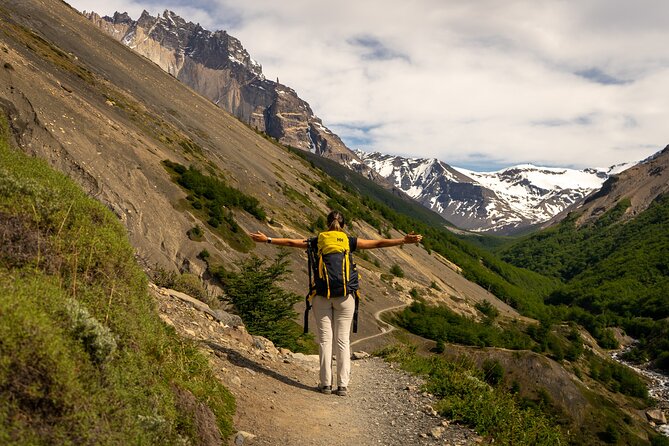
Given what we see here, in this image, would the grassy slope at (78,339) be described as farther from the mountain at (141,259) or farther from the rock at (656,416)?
the rock at (656,416)

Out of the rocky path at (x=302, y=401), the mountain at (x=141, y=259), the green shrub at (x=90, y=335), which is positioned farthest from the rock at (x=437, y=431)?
the green shrub at (x=90, y=335)

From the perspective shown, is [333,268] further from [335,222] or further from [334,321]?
[334,321]

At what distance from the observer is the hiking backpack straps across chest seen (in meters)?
9.43

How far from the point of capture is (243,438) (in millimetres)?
6941

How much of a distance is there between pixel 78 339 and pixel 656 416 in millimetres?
77382

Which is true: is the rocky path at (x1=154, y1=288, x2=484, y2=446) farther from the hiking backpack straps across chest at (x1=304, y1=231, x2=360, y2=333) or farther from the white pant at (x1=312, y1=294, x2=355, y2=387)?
the hiking backpack straps across chest at (x1=304, y1=231, x2=360, y2=333)

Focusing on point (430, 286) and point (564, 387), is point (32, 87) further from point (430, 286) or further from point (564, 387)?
point (430, 286)

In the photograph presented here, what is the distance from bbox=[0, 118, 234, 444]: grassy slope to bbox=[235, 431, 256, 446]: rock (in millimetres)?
190

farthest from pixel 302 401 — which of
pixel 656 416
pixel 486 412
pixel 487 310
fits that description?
pixel 487 310

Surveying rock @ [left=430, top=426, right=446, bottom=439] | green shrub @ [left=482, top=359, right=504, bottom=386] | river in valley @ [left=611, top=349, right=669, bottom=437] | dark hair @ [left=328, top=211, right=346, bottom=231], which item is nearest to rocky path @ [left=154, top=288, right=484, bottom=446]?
rock @ [left=430, top=426, right=446, bottom=439]

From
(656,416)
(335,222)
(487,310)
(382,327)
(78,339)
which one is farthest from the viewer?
(487,310)

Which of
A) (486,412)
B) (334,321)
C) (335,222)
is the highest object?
(335,222)

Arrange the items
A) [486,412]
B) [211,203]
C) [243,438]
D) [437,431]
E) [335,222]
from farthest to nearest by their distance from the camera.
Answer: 1. [211,203]
2. [335,222]
3. [486,412]
4. [437,431]
5. [243,438]

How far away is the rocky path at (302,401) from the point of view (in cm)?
784
